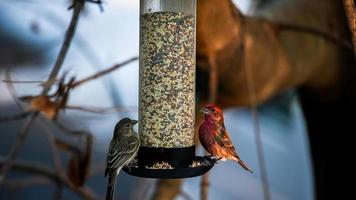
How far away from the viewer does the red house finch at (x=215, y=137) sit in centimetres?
271

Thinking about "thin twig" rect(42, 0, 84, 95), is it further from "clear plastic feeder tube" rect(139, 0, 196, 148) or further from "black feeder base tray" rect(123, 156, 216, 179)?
"black feeder base tray" rect(123, 156, 216, 179)

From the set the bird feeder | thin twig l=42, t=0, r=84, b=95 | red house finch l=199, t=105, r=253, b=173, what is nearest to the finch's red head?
red house finch l=199, t=105, r=253, b=173

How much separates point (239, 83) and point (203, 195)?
3.09 feet

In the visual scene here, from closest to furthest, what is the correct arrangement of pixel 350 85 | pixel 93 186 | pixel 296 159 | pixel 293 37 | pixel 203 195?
pixel 203 195
pixel 293 37
pixel 350 85
pixel 93 186
pixel 296 159

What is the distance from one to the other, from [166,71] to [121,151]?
0.42 metres

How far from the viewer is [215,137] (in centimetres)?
272

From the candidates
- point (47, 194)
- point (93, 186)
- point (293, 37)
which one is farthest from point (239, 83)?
point (47, 194)

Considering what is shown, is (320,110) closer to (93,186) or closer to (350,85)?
(350,85)

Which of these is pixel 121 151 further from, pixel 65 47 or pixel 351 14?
pixel 351 14

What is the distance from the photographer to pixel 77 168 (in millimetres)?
2994

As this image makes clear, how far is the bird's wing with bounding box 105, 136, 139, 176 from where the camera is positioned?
8.45 feet

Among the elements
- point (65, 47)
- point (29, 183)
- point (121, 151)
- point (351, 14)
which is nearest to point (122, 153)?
point (121, 151)

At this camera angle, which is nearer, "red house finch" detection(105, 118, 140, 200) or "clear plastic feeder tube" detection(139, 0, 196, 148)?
"red house finch" detection(105, 118, 140, 200)

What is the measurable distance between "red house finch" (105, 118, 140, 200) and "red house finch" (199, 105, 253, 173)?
30 cm
